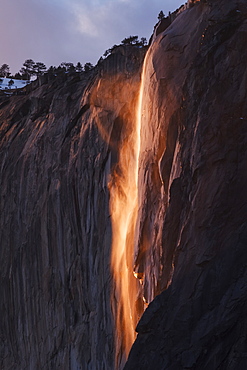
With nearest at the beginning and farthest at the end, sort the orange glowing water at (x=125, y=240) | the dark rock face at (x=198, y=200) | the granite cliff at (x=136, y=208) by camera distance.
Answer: the dark rock face at (x=198, y=200) → the granite cliff at (x=136, y=208) → the orange glowing water at (x=125, y=240)

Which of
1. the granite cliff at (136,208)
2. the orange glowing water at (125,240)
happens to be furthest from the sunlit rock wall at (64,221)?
the orange glowing water at (125,240)

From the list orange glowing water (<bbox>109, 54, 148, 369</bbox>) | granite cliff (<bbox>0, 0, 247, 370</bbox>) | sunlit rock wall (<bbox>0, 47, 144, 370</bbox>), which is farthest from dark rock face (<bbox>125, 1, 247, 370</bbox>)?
sunlit rock wall (<bbox>0, 47, 144, 370</bbox>)

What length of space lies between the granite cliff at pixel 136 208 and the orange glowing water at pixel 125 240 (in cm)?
5

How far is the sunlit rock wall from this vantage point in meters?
19.6

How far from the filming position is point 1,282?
26.0m

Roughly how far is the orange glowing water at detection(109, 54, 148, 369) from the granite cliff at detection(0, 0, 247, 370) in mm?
52

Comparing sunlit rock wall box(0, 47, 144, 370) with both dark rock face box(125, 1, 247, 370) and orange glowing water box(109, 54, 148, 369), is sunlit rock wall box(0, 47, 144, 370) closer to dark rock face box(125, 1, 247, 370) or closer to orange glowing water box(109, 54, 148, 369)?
orange glowing water box(109, 54, 148, 369)

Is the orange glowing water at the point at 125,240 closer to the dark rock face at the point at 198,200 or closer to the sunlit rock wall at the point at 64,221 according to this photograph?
the sunlit rock wall at the point at 64,221

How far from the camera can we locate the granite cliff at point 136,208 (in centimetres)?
1142

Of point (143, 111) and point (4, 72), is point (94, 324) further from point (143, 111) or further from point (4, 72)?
point (4, 72)

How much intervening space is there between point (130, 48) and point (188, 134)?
329 inches

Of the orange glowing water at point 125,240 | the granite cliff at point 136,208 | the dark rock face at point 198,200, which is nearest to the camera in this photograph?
the dark rock face at point 198,200

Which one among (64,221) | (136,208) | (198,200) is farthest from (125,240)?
(198,200)

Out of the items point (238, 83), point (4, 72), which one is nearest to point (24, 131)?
point (238, 83)
